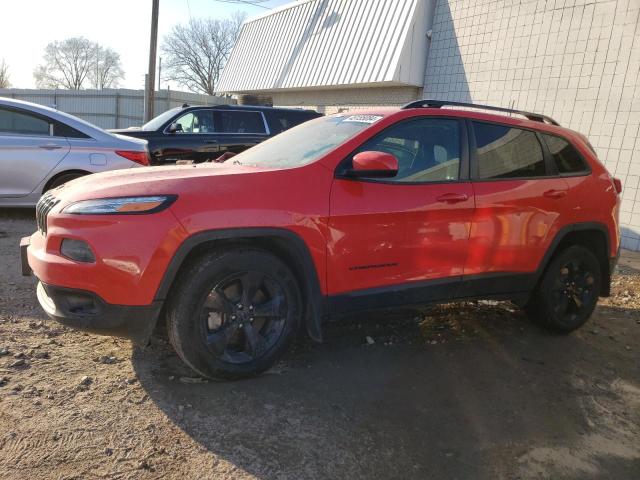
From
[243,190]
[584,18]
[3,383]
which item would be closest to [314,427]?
[243,190]

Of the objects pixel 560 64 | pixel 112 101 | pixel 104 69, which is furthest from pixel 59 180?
pixel 104 69

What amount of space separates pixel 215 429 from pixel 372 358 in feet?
4.51

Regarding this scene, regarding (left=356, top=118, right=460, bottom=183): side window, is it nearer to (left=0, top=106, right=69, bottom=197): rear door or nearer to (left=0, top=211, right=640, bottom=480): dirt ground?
(left=0, top=211, right=640, bottom=480): dirt ground

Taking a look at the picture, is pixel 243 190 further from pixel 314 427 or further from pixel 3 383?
pixel 3 383

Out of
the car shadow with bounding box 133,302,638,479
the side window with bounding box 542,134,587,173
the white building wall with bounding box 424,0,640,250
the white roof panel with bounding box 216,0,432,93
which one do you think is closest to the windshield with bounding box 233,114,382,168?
the car shadow with bounding box 133,302,638,479

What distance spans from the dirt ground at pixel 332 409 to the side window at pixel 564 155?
1.48 m

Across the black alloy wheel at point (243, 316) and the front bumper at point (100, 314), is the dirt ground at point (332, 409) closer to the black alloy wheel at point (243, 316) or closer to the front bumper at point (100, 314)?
the black alloy wheel at point (243, 316)

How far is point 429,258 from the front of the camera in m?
3.62

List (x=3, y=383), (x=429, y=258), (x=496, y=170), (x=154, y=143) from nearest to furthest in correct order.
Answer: (x=3, y=383), (x=429, y=258), (x=496, y=170), (x=154, y=143)

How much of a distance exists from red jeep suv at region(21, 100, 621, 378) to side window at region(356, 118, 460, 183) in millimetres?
10

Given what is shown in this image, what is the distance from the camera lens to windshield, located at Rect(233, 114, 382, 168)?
11.6 ft

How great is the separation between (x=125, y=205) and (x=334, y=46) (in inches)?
501

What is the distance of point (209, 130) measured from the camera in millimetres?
9539

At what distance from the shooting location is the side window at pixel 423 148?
3605mm
